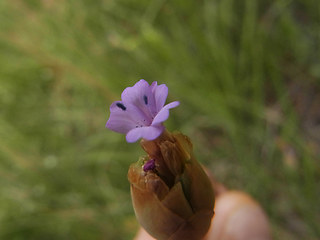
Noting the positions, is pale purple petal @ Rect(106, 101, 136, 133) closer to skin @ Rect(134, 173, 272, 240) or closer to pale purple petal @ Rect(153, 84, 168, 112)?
pale purple petal @ Rect(153, 84, 168, 112)

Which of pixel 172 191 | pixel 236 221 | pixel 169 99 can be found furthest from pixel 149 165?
pixel 169 99

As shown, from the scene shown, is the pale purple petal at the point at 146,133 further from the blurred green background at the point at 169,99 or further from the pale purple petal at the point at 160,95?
the blurred green background at the point at 169,99

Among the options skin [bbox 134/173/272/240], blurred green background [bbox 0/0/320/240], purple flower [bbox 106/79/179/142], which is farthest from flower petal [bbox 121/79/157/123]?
blurred green background [bbox 0/0/320/240]

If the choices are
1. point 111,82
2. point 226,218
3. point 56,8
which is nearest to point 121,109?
point 226,218

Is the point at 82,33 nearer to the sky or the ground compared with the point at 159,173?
nearer to the sky

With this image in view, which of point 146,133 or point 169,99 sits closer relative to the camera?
point 146,133

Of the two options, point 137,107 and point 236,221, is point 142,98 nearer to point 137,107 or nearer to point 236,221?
point 137,107

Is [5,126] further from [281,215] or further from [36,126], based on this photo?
[281,215]

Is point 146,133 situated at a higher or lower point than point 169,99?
lower

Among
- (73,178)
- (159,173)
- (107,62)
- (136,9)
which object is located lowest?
(159,173)
